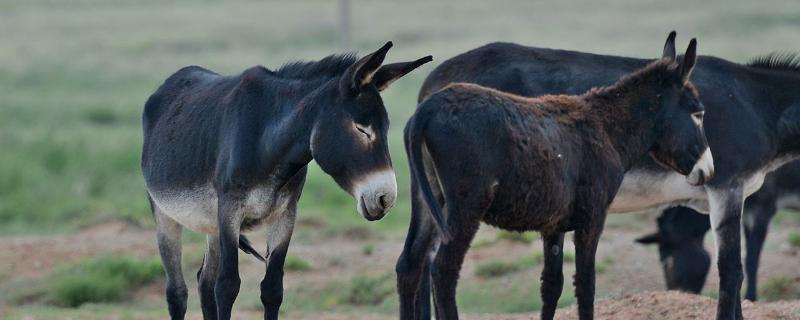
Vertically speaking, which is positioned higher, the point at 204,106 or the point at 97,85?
the point at 204,106

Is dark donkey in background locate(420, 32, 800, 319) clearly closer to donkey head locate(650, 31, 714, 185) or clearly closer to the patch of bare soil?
the patch of bare soil

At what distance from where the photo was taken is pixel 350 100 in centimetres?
750

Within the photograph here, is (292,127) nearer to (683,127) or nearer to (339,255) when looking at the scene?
(683,127)

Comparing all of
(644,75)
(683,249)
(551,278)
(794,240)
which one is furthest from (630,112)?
(794,240)


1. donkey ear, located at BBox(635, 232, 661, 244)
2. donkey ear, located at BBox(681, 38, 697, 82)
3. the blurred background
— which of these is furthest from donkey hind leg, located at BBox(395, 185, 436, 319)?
donkey ear, located at BBox(635, 232, 661, 244)

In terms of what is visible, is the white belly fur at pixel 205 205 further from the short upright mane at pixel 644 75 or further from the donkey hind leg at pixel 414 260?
the short upright mane at pixel 644 75

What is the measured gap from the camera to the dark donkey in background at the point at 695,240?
41.2 feet

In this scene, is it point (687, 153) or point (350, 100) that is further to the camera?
point (687, 153)

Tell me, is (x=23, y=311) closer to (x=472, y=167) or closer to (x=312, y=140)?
(x=312, y=140)

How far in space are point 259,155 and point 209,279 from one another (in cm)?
153

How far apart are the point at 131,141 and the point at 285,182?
12049 mm

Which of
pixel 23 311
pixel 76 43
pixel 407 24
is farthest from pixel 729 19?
pixel 23 311

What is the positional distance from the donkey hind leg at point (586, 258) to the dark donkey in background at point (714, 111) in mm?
1890

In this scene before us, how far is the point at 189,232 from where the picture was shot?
51.5 ft
